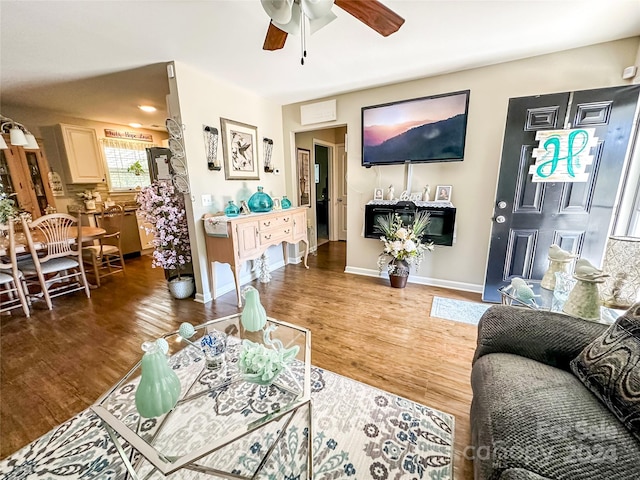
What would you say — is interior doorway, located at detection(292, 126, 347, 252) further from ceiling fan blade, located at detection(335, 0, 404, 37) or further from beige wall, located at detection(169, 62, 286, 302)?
ceiling fan blade, located at detection(335, 0, 404, 37)

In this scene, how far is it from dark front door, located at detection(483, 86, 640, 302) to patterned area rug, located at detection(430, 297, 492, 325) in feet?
1.15

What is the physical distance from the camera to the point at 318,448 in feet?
4.15

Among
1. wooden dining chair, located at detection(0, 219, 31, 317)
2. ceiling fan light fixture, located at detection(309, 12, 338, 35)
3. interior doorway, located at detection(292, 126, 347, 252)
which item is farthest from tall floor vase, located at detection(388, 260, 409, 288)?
wooden dining chair, located at detection(0, 219, 31, 317)

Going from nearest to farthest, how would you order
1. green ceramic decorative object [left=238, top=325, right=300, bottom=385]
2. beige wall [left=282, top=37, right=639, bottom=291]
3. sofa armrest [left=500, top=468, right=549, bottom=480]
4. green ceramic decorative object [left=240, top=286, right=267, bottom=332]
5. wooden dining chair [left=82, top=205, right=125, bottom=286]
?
sofa armrest [left=500, top=468, right=549, bottom=480] < green ceramic decorative object [left=238, top=325, right=300, bottom=385] < green ceramic decorative object [left=240, top=286, right=267, bottom=332] < beige wall [left=282, top=37, right=639, bottom=291] < wooden dining chair [left=82, top=205, right=125, bottom=286]

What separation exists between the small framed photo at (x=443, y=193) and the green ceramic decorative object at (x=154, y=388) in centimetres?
300

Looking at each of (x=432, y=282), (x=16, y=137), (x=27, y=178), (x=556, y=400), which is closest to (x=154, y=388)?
(x=556, y=400)

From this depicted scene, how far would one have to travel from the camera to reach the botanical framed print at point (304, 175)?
446cm

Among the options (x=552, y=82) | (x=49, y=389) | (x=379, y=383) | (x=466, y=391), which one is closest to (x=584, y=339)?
(x=466, y=391)

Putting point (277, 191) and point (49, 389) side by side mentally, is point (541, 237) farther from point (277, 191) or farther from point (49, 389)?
point (49, 389)

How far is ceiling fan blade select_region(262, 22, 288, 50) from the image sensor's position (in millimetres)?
1578

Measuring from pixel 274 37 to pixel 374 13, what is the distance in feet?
2.16

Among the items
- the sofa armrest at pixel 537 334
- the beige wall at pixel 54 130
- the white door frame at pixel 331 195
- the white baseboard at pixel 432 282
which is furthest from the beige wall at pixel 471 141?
the beige wall at pixel 54 130

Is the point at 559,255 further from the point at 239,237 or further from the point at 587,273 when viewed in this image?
the point at 239,237

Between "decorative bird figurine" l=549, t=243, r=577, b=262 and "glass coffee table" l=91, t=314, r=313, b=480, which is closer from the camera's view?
"glass coffee table" l=91, t=314, r=313, b=480
